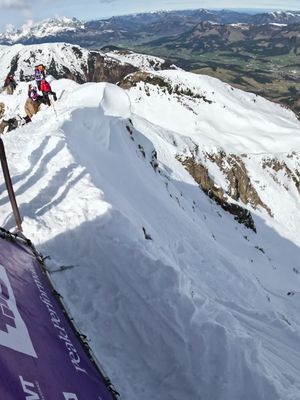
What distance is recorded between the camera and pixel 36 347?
5.98m

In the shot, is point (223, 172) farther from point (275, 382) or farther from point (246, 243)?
point (275, 382)

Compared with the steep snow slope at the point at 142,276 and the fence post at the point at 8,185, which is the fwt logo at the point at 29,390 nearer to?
the steep snow slope at the point at 142,276

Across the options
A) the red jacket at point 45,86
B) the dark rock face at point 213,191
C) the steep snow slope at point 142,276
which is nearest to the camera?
the steep snow slope at point 142,276

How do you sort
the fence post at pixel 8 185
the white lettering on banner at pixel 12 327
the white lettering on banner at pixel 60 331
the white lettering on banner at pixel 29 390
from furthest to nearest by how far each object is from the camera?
the fence post at pixel 8 185
the white lettering on banner at pixel 60 331
the white lettering on banner at pixel 12 327
the white lettering on banner at pixel 29 390

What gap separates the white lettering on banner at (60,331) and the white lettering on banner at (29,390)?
1.42 metres

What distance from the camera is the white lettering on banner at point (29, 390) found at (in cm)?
496

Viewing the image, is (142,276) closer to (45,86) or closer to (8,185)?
(8,185)

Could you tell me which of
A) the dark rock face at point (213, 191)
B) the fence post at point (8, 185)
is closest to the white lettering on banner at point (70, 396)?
the fence post at point (8, 185)

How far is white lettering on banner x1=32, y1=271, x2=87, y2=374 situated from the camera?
6684 millimetres

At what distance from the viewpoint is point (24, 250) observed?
9328 millimetres

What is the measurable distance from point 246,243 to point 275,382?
1149 inches

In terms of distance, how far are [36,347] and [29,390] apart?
0.97m

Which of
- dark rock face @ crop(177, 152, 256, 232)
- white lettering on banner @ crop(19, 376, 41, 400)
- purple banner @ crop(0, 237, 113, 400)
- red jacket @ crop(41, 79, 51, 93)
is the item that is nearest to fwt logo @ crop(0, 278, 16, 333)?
purple banner @ crop(0, 237, 113, 400)

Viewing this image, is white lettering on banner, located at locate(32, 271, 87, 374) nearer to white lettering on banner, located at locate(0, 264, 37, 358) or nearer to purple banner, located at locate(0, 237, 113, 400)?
purple banner, located at locate(0, 237, 113, 400)
